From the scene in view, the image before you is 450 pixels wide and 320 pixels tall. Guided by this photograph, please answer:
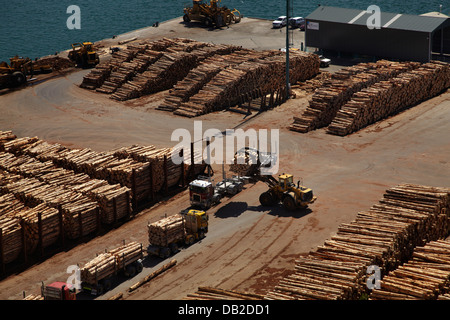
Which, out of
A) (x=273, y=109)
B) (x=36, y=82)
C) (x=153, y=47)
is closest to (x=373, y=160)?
(x=273, y=109)

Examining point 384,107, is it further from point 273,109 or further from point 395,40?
point 395,40

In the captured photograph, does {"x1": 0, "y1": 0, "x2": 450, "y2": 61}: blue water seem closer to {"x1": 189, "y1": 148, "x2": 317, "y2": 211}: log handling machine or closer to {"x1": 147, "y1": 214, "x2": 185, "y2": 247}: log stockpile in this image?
{"x1": 189, "y1": 148, "x2": 317, "y2": 211}: log handling machine

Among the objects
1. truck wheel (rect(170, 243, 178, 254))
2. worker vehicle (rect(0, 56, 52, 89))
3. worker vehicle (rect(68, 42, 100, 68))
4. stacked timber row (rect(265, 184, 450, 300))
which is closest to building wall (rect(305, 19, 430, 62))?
worker vehicle (rect(68, 42, 100, 68))

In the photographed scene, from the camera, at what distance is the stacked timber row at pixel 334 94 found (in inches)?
2404

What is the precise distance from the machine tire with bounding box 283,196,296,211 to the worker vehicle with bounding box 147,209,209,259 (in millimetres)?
5285

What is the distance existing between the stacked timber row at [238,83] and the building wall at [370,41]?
959 centimetres

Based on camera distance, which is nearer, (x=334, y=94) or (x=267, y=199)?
(x=267, y=199)

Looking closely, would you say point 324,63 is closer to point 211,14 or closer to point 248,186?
point 211,14

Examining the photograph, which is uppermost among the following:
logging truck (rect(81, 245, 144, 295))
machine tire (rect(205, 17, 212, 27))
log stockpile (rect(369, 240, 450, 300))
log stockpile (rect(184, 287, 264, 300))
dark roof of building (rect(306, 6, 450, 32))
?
dark roof of building (rect(306, 6, 450, 32))

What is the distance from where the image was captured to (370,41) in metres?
80.1

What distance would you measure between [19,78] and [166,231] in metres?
43.5

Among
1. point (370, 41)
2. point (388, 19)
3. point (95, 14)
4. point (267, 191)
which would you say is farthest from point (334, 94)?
point (95, 14)

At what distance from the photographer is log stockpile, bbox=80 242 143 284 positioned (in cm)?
3600

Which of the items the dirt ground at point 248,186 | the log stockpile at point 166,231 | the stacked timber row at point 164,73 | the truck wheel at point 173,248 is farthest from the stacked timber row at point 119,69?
the truck wheel at point 173,248
